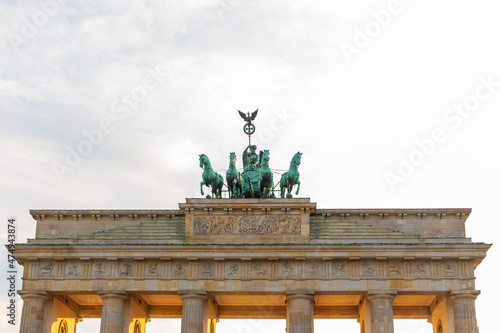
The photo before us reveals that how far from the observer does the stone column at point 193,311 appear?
43906 mm

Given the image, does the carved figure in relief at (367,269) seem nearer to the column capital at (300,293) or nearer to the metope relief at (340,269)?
the metope relief at (340,269)

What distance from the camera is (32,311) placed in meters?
44.4

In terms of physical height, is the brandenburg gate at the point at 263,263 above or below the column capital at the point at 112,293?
above

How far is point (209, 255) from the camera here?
44.8 metres

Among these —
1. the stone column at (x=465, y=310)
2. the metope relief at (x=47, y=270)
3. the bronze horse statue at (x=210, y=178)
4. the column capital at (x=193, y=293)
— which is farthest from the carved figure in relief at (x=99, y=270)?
the stone column at (x=465, y=310)

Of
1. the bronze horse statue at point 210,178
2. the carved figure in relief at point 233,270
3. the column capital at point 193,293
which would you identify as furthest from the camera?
the bronze horse statue at point 210,178

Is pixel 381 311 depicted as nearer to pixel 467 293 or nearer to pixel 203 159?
pixel 467 293

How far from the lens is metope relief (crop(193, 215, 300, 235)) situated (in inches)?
1809

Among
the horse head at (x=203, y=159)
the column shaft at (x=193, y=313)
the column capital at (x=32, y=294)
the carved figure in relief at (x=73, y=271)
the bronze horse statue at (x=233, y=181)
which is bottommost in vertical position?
the column shaft at (x=193, y=313)

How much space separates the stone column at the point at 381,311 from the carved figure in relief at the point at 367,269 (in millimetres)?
1126

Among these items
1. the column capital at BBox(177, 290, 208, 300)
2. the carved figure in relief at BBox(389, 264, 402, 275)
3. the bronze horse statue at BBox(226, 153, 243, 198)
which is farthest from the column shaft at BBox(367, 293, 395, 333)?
the bronze horse statue at BBox(226, 153, 243, 198)

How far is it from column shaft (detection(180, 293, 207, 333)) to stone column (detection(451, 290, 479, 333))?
13598mm

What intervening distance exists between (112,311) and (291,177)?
12788 millimetres

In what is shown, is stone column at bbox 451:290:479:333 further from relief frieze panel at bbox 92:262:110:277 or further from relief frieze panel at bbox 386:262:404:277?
relief frieze panel at bbox 92:262:110:277
